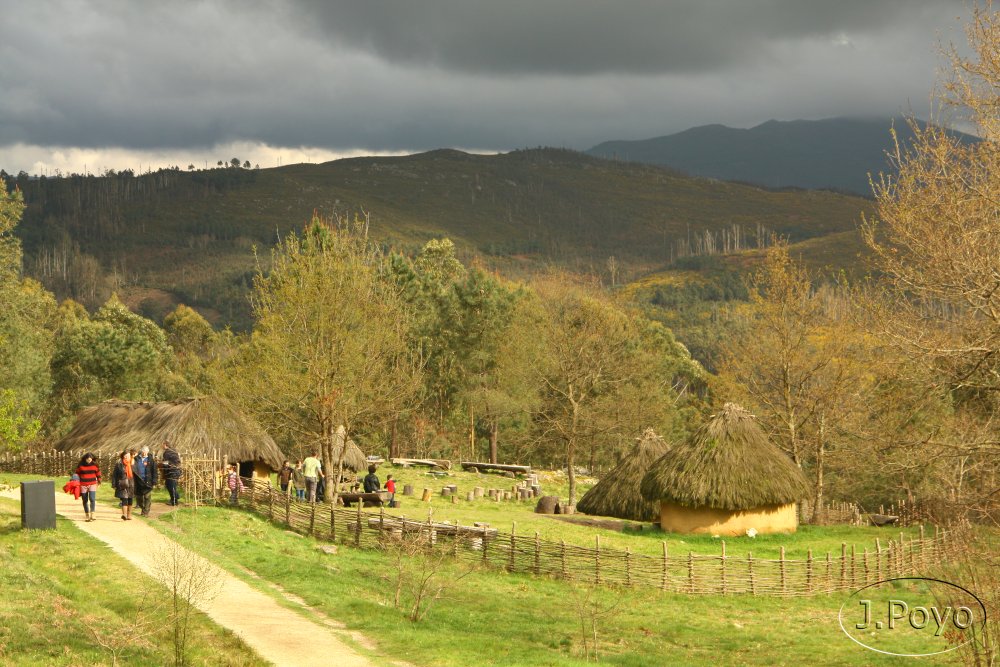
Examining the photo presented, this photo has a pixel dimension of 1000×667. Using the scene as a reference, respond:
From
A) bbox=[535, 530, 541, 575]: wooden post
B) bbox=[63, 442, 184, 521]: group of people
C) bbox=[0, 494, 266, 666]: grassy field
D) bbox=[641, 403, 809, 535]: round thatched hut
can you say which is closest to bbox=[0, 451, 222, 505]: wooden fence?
bbox=[63, 442, 184, 521]: group of people

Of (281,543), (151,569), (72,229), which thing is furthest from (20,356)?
(72,229)

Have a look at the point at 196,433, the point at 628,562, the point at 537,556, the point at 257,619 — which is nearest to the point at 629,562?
the point at 628,562

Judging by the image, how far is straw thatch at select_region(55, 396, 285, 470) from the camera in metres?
34.2

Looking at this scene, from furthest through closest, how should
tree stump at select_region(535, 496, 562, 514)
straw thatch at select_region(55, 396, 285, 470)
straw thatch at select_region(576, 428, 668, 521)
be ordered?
tree stump at select_region(535, 496, 562, 514) < straw thatch at select_region(55, 396, 285, 470) < straw thatch at select_region(576, 428, 668, 521)

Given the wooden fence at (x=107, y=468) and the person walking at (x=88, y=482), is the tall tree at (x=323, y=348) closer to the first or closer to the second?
the wooden fence at (x=107, y=468)

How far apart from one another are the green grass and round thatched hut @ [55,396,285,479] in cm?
954

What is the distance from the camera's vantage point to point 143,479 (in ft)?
79.1

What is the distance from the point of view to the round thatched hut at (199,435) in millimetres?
34250

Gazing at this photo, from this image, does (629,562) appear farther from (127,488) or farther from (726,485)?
(127,488)

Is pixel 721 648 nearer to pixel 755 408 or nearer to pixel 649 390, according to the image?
pixel 755 408

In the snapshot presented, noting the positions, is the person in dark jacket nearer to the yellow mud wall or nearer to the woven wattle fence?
the woven wattle fence

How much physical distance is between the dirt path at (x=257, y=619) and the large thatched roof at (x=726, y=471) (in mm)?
15589

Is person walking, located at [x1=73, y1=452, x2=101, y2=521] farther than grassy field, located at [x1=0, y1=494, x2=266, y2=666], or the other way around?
person walking, located at [x1=73, y1=452, x2=101, y2=521]

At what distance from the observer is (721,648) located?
17719 millimetres
